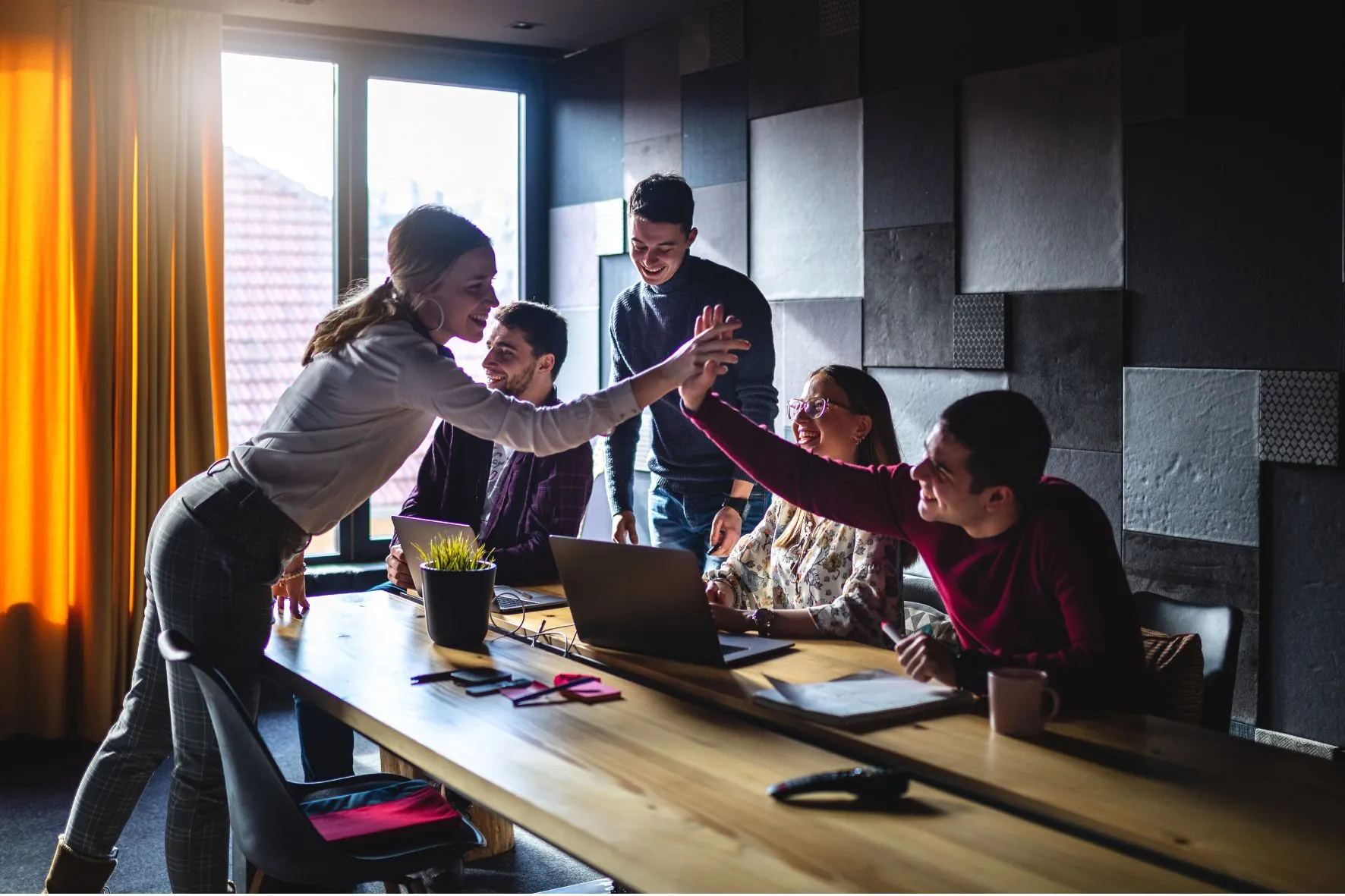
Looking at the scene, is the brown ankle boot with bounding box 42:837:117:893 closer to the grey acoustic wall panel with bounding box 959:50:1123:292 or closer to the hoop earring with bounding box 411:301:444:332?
the hoop earring with bounding box 411:301:444:332

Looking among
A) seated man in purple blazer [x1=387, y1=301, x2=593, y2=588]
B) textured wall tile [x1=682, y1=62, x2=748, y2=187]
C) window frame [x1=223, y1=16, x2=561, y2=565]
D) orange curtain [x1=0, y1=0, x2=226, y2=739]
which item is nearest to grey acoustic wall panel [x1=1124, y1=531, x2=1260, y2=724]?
seated man in purple blazer [x1=387, y1=301, x2=593, y2=588]

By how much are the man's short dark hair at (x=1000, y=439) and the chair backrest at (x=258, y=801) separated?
43.6 inches

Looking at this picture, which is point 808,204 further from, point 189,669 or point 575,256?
point 189,669

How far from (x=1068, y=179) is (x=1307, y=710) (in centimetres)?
138

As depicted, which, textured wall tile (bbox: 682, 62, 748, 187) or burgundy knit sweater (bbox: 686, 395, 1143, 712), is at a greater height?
textured wall tile (bbox: 682, 62, 748, 187)

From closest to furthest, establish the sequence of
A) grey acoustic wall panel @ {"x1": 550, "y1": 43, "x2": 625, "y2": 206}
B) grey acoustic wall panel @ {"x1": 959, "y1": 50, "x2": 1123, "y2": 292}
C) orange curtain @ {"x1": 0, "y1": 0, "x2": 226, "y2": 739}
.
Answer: grey acoustic wall panel @ {"x1": 959, "y1": 50, "x2": 1123, "y2": 292} → orange curtain @ {"x1": 0, "y1": 0, "x2": 226, "y2": 739} → grey acoustic wall panel @ {"x1": 550, "y1": 43, "x2": 625, "y2": 206}

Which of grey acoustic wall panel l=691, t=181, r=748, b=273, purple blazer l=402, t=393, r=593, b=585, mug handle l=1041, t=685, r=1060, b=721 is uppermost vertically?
grey acoustic wall panel l=691, t=181, r=748, b=273

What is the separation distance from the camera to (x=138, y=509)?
13.9ft

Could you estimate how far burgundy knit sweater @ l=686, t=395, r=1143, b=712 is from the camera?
72.0 inches

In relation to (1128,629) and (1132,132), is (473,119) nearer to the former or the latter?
(1132,132)

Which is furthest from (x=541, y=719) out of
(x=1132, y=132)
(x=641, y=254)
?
(x=1132, y=132)

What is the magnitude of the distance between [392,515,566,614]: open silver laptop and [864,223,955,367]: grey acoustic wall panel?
1.44 meters

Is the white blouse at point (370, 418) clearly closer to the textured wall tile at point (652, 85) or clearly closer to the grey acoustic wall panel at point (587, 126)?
the textured wall tile at point (652, 85)

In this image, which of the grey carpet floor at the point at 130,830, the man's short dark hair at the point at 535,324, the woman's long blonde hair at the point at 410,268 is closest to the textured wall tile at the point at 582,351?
the grey carpet floor at the point at 130,830
